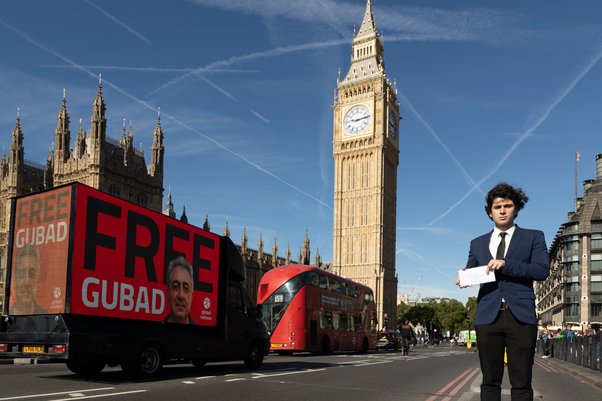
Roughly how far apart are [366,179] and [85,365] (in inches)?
3673

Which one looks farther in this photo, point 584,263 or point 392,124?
point 392,124

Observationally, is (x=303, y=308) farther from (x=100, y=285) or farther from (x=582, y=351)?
(x=100, y=285)

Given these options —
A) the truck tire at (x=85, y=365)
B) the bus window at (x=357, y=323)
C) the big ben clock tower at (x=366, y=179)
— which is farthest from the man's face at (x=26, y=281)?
the big ben clock tower at (x=366, y=179)

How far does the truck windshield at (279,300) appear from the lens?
27.1 metres

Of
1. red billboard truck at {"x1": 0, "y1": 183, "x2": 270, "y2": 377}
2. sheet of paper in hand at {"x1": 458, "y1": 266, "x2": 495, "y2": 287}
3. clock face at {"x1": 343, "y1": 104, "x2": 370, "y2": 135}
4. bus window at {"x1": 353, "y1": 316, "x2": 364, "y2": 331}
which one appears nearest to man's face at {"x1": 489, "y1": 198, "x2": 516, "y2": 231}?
sheet of paper in hand at {"x1": 458, "y1": 266, "x2": 495, "y2": 287}

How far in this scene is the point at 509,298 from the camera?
5.09m

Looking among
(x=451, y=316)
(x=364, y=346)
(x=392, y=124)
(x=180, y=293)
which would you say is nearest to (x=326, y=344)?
(x=364, y=346)

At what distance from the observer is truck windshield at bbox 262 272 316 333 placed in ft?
89.0

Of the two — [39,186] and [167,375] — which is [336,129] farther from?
[167,375]

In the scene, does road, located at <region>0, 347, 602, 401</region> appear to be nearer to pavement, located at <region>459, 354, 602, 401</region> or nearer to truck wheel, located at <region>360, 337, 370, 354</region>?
pavement, located at <region>459, 354, 602, 401</region>

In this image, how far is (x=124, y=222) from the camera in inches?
495

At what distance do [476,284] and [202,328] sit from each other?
10595mm

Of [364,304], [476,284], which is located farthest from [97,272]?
[364,304]

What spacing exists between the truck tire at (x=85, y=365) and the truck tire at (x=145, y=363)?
98cm
